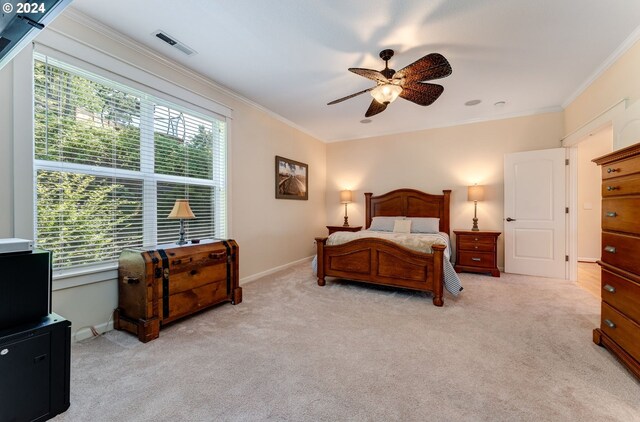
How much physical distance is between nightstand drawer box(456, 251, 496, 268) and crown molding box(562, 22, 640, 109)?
2471mm

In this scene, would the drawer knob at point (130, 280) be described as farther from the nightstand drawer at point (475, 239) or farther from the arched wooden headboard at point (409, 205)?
the nightstand drawer at point (475, 239)

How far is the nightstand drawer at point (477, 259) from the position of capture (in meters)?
4.17

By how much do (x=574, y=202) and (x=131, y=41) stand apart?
592 cm

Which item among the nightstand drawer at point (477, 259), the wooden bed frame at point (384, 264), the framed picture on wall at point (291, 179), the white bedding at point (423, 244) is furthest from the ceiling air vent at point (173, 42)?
the nightstand drawer at point (477, 259)

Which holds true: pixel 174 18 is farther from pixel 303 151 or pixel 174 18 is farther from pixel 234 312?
pixel 303 151

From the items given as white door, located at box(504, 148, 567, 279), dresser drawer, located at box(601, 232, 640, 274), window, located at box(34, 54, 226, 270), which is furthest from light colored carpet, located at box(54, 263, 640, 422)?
white door, located at box(504, 148, 567, 279)

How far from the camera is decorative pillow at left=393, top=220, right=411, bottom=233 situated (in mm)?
4453

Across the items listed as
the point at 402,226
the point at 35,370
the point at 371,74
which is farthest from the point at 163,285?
the point at 402,226

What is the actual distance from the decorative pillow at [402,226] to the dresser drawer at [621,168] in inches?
102

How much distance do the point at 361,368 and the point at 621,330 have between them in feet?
5.93

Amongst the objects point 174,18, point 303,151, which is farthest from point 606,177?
point 303,151

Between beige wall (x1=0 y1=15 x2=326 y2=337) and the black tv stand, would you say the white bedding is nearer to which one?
beige wall (x1=0 y1=15 x2=326 y2=337)

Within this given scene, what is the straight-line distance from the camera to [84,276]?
219 centimetres

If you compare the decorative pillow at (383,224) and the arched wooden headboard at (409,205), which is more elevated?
the arched wooden headboard at (409,205)
